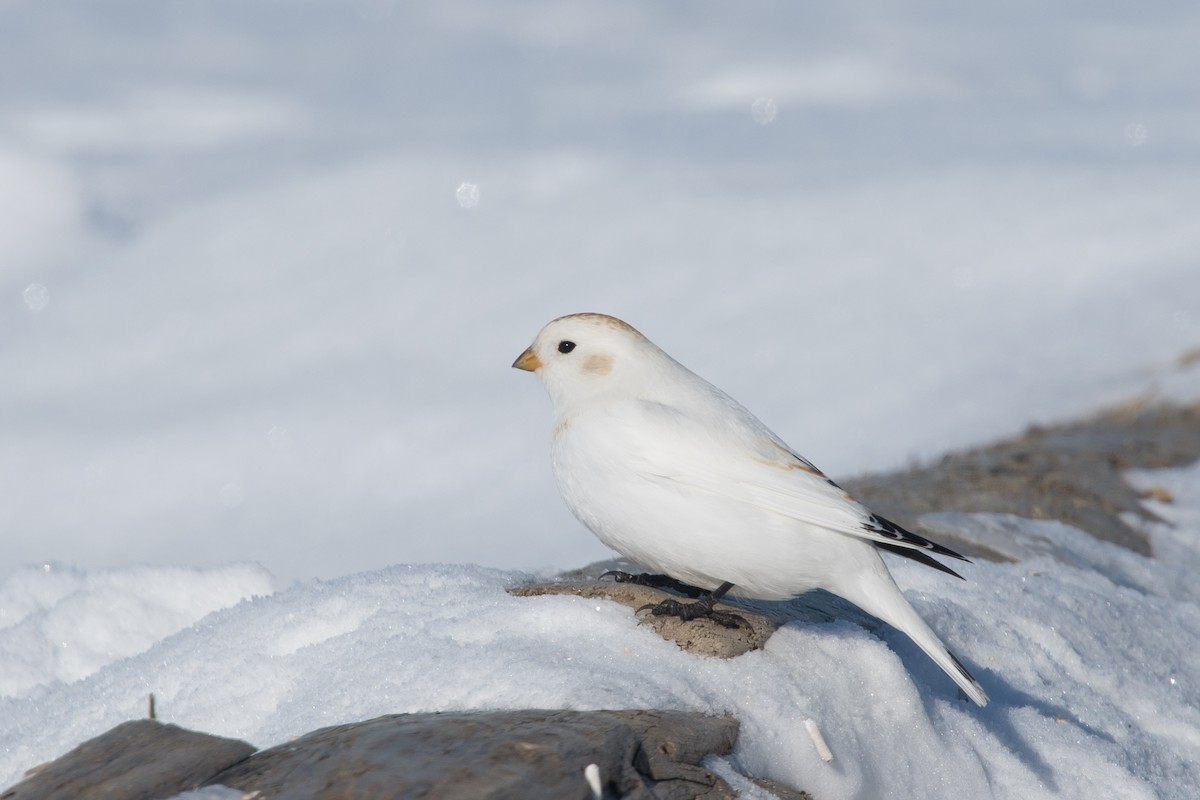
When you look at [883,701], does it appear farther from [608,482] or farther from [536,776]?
[536,776]

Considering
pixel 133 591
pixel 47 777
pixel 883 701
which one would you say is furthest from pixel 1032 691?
pixel 133 591

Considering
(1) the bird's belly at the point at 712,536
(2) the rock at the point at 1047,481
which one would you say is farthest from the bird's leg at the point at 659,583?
(2) the rock at the point at 1047,481

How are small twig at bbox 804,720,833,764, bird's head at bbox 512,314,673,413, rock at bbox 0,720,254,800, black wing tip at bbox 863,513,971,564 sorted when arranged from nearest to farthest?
rock at bbox 0,720,254,800
small twig at bbox 804,720,833,764
black wing tip at bbox 863,513,971,564
bird's head at bbox 512,314,673,413

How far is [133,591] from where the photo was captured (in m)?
4.93

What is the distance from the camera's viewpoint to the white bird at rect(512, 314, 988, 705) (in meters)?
3.33

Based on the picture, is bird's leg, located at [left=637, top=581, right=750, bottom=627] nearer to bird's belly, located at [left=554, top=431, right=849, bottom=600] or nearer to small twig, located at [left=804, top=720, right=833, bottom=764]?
bird's belly, located at [left=554, top=431, right=849, bottom=600]

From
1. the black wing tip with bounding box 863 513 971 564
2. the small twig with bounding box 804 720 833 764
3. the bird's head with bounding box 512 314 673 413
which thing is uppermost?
the bird's head with bounding box 512 314 673 413

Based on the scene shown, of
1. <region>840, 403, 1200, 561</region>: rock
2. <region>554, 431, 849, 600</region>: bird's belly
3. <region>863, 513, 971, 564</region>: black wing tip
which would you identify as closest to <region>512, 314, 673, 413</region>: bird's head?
<region>554, 431, 849, 600</region>: bird's belly

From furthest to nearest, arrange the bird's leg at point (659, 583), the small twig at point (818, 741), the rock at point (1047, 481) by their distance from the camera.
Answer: the rock at point (1047, 481) < the bird's leg at point (659, 583) < the small twig at point (818, 741)

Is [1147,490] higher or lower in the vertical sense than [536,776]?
lower

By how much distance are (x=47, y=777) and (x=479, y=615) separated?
1190 mm

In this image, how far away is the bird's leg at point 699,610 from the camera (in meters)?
3.43

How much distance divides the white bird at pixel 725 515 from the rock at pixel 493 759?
59cm

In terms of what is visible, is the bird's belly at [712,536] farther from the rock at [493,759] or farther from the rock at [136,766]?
the rock at [136,766]
